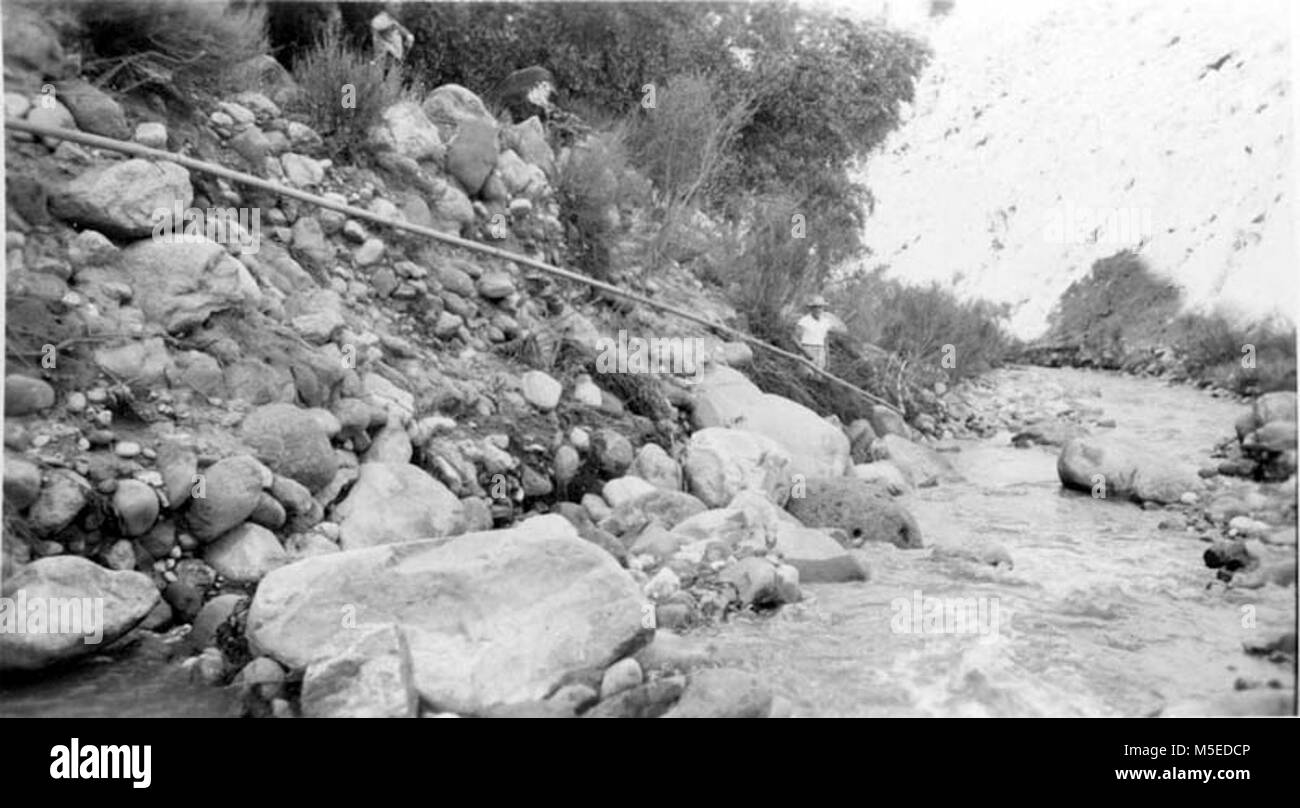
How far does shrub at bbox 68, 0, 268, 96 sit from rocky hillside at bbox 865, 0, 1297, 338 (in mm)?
2321

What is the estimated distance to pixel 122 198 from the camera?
2889 millimetres

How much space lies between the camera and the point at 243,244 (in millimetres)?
3281

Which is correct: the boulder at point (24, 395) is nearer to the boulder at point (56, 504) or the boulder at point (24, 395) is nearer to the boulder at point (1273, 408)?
the boulder at point (56, 504)

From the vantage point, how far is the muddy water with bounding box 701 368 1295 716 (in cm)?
235

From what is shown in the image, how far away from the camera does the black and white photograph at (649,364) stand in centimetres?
232

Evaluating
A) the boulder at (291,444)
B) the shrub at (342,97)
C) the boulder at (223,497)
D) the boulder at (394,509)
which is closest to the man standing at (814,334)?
the shrub at (342,97)

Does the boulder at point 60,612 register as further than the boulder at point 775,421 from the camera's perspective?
No

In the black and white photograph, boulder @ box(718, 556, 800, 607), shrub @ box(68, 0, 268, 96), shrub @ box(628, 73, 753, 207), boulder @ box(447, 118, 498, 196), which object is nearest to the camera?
the black and white photograph

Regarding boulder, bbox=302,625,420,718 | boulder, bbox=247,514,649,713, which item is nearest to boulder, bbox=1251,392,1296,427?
boulder, bbox=247,514,649,713

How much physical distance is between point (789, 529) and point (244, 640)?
156cm

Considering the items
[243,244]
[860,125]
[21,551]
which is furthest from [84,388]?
[860,125]

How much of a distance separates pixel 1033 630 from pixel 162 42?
3082mm

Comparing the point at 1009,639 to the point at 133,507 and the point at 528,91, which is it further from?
the point at 528,91

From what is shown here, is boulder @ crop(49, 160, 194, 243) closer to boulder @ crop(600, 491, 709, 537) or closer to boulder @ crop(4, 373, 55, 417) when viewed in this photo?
boulder @ crop(4, 373, 55, 417)
